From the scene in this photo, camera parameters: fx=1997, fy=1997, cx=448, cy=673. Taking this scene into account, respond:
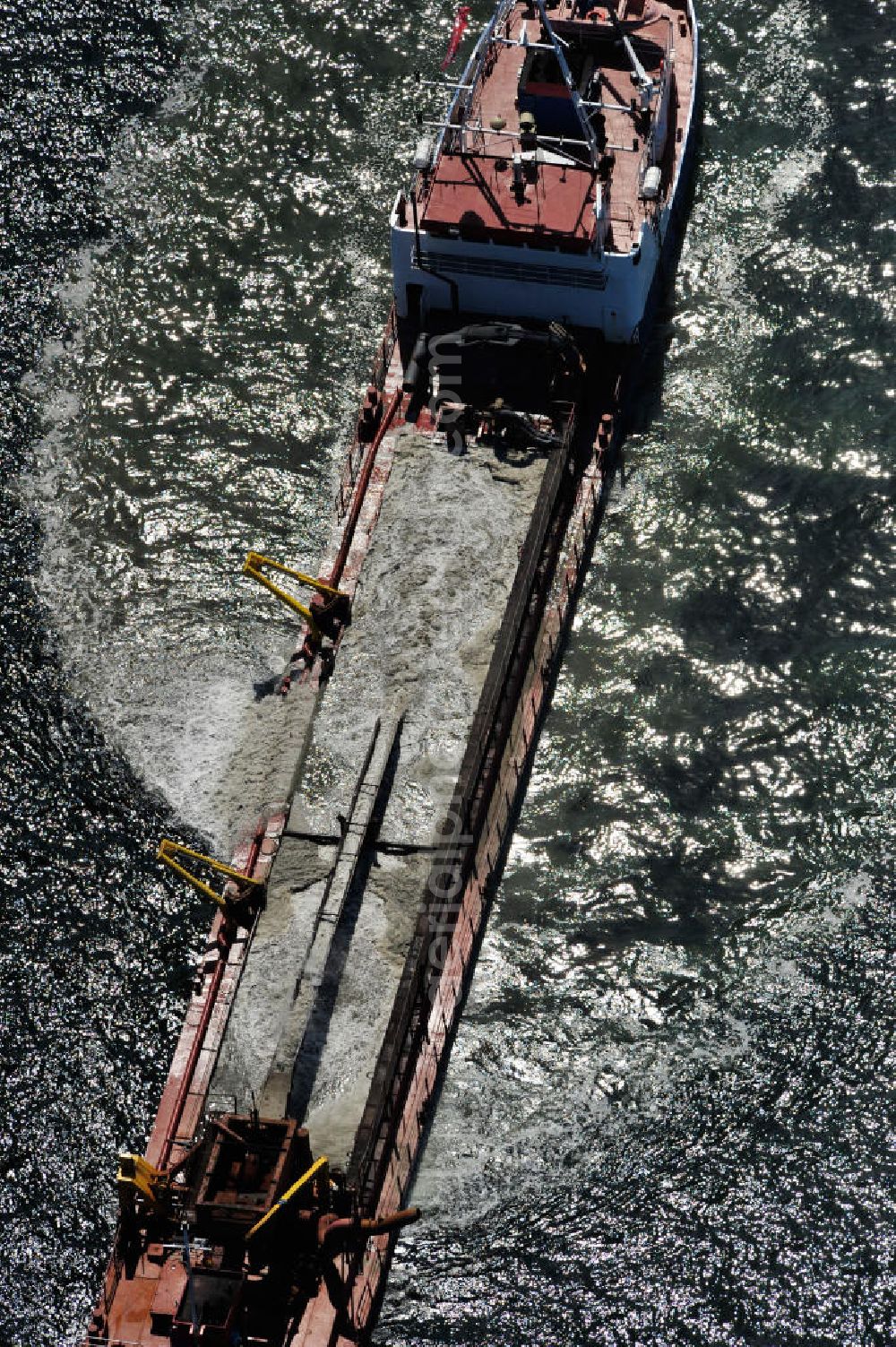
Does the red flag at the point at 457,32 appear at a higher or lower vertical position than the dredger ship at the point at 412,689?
higher

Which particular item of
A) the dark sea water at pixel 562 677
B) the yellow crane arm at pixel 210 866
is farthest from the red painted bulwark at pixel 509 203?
the yellow crane arm at pixel 210 866

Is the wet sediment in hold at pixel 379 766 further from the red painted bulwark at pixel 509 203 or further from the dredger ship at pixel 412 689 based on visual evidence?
the red painted bulwark at pixel 509 203

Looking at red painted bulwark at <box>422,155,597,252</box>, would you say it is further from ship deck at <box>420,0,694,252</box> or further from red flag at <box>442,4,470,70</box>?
red flag at <box>442,4,470,70</box>

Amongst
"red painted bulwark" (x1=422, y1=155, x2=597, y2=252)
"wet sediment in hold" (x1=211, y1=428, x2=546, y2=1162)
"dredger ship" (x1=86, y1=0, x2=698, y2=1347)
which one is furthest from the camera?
"red painted bulwark" (x1=422, y1=155, x2=597, y2=252)

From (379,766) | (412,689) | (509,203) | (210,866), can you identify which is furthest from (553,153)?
(210,866)

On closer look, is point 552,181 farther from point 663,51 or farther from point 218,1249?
point 218,1249

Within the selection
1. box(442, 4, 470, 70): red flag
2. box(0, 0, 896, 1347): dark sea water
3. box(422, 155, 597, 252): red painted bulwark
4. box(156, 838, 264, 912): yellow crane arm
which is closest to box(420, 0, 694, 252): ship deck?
box(422, 155, 597, 252): red painted bulwark
